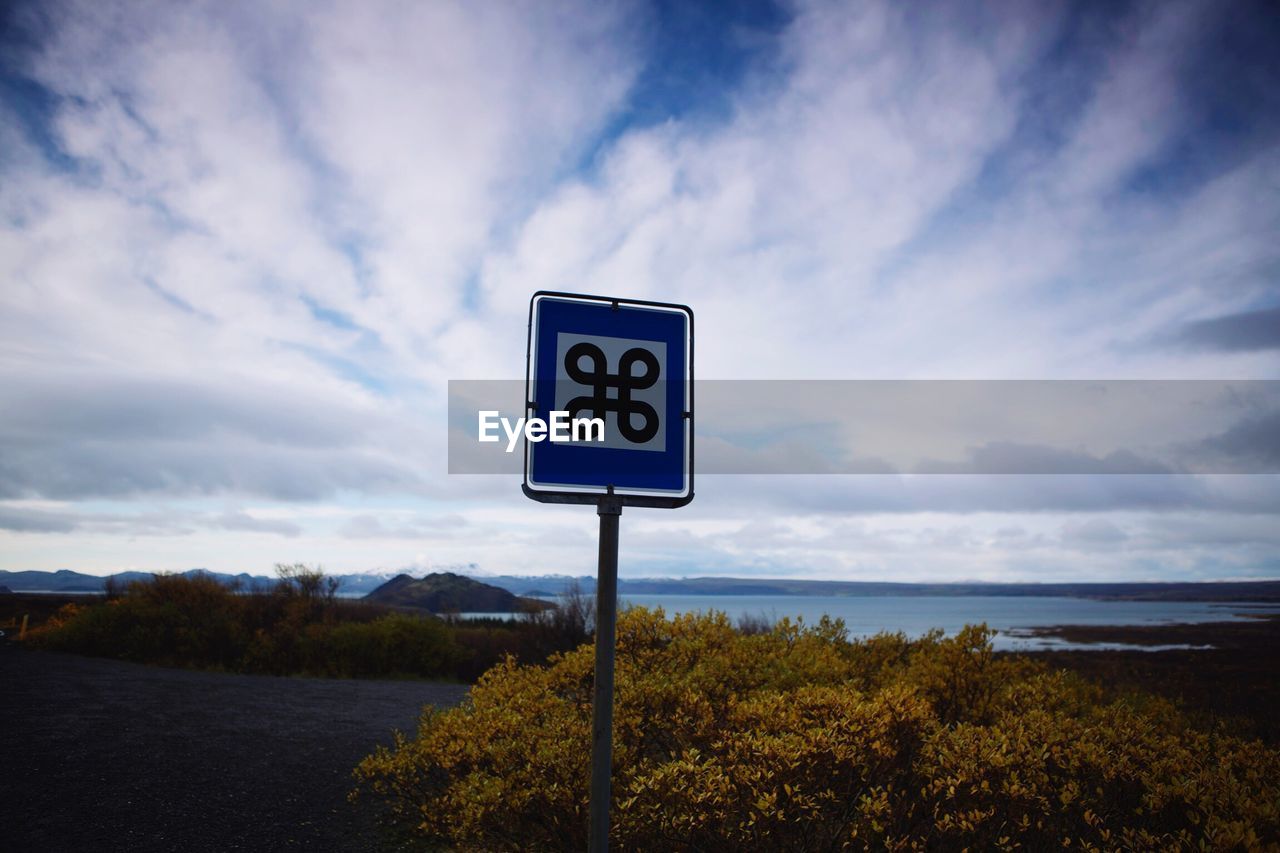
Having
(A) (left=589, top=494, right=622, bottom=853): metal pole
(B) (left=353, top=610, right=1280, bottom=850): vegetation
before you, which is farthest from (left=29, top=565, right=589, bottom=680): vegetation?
(A) (left=589, top=494, right=622, bottom=853): metal pole

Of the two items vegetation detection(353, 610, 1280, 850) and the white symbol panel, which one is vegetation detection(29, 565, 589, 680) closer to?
vegetation detection(353, 610, 1280, 850)

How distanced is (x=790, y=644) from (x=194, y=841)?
17.2 feet

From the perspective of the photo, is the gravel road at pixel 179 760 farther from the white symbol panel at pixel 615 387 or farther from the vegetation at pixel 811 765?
the white symbol panel at pixel 615 387

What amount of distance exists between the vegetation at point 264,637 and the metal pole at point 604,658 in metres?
14.6

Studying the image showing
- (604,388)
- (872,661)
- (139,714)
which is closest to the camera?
(604,388)

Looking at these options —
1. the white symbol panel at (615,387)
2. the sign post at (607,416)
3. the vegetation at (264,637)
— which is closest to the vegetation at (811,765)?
the sign post at (607,416)

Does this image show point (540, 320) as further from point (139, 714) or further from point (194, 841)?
point (139, 714)

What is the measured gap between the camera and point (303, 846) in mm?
5676

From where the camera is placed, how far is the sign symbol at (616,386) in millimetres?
2680

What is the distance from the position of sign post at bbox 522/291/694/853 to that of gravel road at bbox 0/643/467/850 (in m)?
4.61

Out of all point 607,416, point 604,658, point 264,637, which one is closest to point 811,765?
point 604,658

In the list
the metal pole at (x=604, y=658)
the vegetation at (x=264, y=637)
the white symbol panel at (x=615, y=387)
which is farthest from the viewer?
the vegetation at (x=264, y=637)

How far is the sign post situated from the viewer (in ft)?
8.43

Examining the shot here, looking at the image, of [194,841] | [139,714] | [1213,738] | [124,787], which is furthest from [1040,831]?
[139,714]
